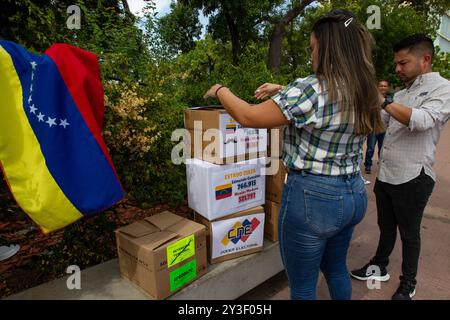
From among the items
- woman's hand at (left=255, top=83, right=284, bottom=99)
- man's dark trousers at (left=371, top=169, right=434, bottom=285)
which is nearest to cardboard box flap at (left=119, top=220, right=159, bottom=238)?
woman's hand at (left=255, top=83, right=284, bottom=99)

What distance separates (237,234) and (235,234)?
2cm

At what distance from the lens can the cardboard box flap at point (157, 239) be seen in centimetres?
180

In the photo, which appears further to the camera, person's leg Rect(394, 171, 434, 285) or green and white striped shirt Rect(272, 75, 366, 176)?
person's leg Rect(394, 171, 434, 285)

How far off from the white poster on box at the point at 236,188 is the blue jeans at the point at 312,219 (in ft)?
2.23

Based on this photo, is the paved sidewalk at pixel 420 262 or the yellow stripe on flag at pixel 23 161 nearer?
the yellow stripe on flag at pixel 23 161

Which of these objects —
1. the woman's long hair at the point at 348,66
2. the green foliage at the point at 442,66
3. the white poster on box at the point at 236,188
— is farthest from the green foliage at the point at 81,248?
the green foliage at the point at 442,66

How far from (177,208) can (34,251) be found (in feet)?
3.99

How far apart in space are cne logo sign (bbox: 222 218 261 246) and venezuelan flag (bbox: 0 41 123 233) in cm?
90

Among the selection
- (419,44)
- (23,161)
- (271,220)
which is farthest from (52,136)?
(419,44)

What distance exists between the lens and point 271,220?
2.55 metres

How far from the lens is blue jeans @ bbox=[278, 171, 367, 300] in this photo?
1.46 m

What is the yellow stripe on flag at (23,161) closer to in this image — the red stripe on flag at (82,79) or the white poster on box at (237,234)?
the red stripe on flag at (82,79)

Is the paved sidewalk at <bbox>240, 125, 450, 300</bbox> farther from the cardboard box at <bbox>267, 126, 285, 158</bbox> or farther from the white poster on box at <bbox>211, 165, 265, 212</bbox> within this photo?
the cardboard box at <bbox>267, 126, 285, 158</bbox>
